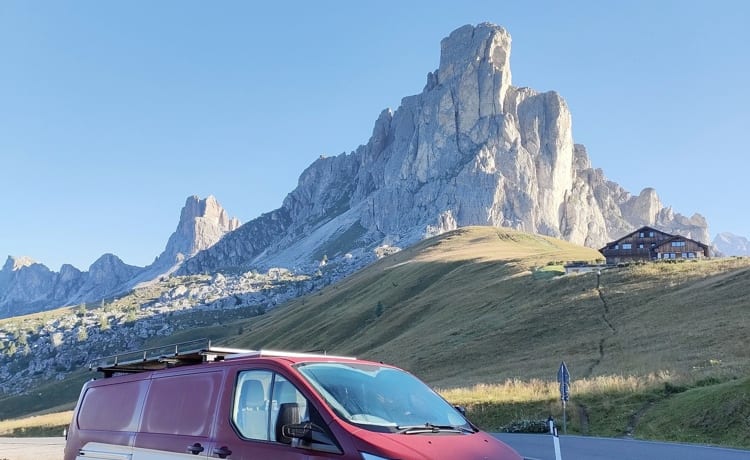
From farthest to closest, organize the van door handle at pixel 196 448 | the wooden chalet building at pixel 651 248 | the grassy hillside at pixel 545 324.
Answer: the wooden chalet building at pixel 651 248
the grassy hillside at pixel 545 324
the van door handle at pixel 196 448

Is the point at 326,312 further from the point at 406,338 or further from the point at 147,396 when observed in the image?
the point at 147,396

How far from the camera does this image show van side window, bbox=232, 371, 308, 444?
18.4 ft

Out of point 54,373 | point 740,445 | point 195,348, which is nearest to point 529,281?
point 740,445

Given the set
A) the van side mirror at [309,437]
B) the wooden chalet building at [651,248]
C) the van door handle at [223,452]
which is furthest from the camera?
the wooden chalet building at [651,248]

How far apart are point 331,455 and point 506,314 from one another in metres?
52.1

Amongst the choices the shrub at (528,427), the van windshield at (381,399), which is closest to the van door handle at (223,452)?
the van windshield at (381,399)

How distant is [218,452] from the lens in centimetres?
621

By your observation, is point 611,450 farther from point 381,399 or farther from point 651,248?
point 651,248

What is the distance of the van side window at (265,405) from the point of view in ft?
18.4

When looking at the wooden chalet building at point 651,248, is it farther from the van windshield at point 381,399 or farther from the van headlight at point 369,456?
the van headlight at point 369,456

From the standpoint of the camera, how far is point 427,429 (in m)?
5.55

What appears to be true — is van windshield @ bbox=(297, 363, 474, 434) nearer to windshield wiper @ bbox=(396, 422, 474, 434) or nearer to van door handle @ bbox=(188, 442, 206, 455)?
windshield wiper @ bbox=(396, 422, 474, 434)

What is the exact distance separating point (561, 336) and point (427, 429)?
138 feet

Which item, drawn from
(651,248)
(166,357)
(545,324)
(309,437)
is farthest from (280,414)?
(651,248)
